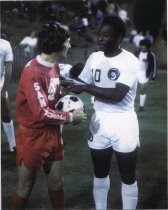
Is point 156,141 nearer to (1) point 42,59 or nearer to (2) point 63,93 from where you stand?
(2) point 63,93

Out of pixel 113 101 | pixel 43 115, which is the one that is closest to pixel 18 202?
pixel 43 115

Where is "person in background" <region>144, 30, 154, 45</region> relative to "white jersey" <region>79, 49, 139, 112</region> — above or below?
below

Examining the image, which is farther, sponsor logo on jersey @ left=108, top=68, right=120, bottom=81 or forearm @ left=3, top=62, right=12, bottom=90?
Result: forearm @ left=3, top=62, right=12, bottom=90

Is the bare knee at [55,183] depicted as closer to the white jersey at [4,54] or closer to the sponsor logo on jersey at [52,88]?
the sponsor logo on jersey at [52,88]

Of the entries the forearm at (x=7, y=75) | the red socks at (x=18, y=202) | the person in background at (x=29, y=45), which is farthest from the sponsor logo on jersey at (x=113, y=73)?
the person in background at (x=29, y=45)

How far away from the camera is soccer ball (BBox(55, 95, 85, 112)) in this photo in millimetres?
3502

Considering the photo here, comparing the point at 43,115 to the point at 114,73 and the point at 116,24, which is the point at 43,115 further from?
the point at 116,24

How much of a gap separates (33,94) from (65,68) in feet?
2.17

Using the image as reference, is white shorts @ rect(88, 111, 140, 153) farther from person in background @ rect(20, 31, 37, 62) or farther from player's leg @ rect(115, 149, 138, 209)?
person in background @ rect(20, 31, 37, 62)

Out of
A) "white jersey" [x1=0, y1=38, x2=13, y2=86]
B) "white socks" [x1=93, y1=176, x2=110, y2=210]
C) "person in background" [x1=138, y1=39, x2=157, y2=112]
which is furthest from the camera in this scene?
"person in background" [x1=138, y1=39, x2=157, y2=112]

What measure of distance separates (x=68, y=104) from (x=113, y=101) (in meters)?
0.35

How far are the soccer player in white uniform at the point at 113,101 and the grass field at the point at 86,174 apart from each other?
3.04 feet

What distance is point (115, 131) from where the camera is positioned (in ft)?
11.9

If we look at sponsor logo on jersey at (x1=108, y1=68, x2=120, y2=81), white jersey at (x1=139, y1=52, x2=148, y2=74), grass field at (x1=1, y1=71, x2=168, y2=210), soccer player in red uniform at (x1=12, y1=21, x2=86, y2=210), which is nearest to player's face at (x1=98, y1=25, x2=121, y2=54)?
sponsor logo on jersey at (x1=108, y1=68, x2=120, y2=81)
